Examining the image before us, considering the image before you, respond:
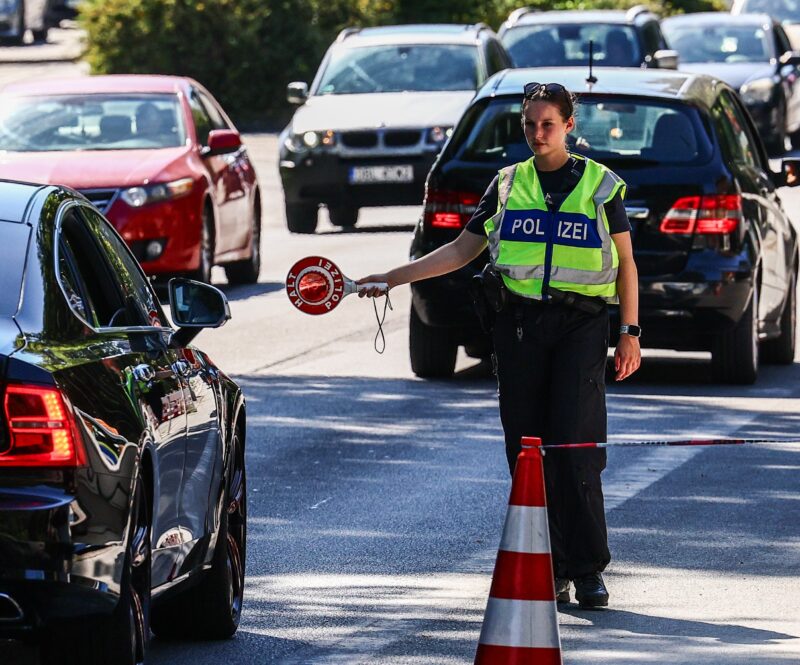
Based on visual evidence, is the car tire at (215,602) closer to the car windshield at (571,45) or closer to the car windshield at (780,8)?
the car windshield at (571,45)

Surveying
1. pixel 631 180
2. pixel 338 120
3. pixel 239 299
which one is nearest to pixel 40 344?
pixel 631 180

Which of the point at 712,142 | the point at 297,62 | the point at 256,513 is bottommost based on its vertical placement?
the point at 297,62

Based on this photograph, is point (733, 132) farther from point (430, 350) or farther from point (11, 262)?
point (11, 262)

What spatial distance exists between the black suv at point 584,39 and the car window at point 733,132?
1257 cm

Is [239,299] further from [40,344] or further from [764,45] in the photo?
[764,45]

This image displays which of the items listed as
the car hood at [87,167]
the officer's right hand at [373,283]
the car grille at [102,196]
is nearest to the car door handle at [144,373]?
the officer's right hand at [373,283]

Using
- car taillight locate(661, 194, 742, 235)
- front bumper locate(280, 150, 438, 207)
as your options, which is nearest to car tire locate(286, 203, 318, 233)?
front bumper locate(280, 150, 438, 207)

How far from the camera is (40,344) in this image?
542 centimetres

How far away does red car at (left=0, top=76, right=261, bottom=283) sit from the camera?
54.6 feet

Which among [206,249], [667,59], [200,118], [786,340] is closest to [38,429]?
[786,340]

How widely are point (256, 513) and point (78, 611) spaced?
3.93 meters

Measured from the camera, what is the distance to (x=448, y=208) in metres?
12.4

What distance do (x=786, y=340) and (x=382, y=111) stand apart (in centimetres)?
907

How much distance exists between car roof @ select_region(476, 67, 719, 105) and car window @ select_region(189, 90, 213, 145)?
5.25 m
